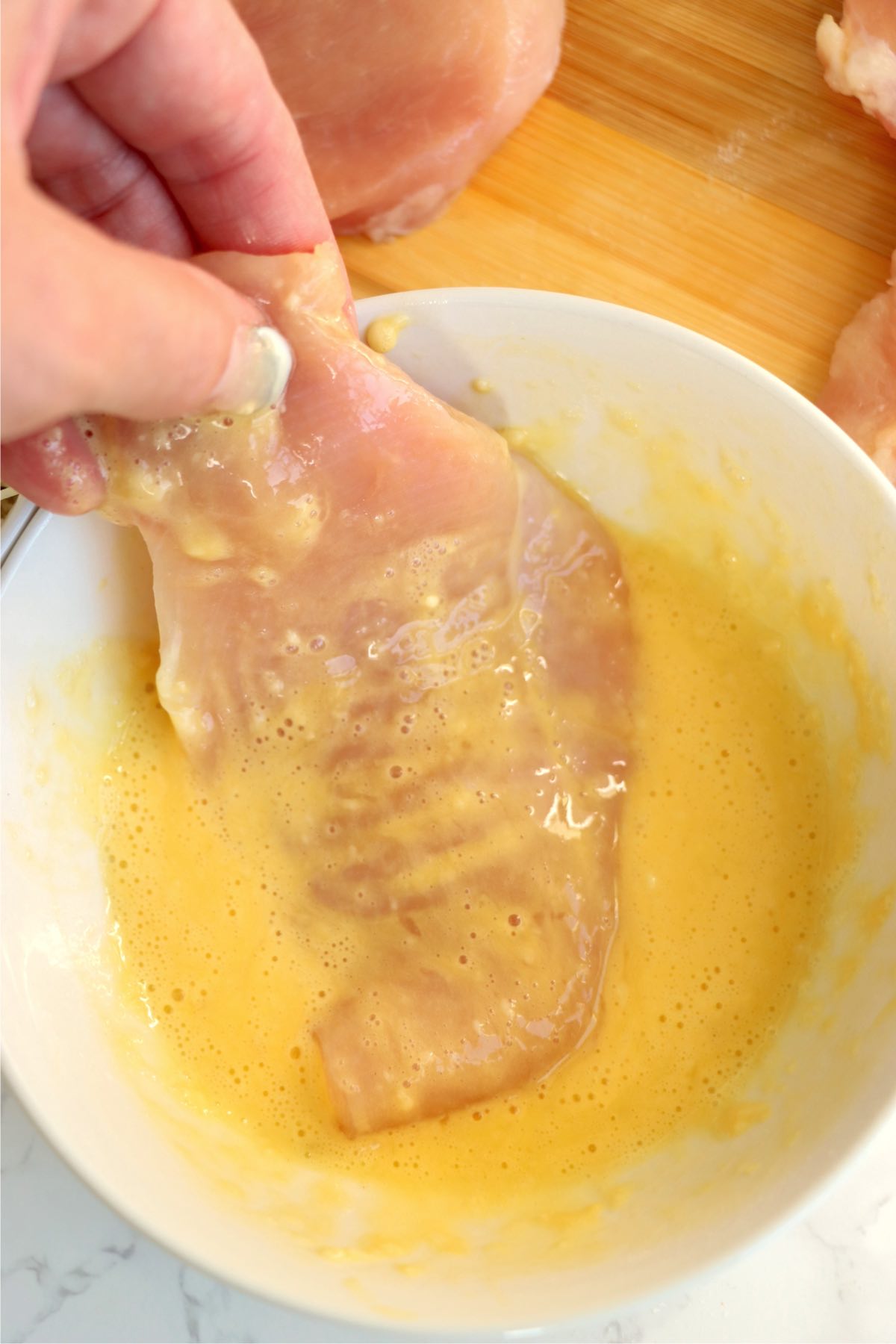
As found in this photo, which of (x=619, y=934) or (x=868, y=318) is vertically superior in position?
(x=868, y=318)

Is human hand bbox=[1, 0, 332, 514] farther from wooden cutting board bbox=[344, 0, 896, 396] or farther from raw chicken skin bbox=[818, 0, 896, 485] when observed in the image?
raw chicken skin bbox=[818, 0, 896, 485]

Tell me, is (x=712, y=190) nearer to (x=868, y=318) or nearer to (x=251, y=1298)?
(x=868, y=318)

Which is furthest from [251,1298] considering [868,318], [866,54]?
[866,54]

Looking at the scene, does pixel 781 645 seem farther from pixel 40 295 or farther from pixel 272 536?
pixel 40 295

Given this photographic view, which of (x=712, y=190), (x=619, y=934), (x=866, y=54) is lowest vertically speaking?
(x=619, y=934)

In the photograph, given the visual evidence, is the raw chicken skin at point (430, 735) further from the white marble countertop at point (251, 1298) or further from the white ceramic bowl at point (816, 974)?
the white marble countertop at point (251, 1298)

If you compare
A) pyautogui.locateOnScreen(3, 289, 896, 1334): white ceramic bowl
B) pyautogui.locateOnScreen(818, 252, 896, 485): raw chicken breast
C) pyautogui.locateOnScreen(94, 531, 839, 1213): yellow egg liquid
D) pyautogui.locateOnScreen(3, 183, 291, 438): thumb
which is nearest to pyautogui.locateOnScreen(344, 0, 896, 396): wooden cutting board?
pyautogui.locateOnScreen(818, 252, 896, 485): raw chicken breast
